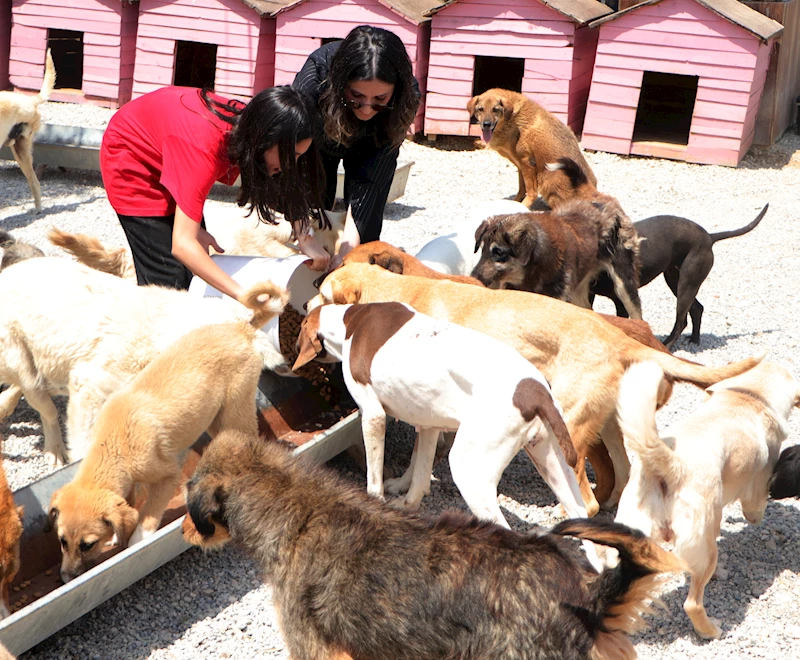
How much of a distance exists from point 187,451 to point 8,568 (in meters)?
1.22

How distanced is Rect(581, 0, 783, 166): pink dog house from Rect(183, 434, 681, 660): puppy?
11.7 meters

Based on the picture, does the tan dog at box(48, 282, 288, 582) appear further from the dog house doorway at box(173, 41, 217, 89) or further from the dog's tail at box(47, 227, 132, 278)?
the dog house doorway at box(173, 41, 217, 89)

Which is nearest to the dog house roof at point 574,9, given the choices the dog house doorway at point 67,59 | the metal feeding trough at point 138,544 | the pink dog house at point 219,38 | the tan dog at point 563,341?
the pink dog house at point 219,38

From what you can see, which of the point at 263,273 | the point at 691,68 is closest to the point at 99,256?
the point at 263,273

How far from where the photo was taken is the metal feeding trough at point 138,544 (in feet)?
10.8

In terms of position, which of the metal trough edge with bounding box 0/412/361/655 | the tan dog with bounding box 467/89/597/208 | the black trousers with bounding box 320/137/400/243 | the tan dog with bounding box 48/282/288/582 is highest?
the tan dog with bounding box 467/89/597/208

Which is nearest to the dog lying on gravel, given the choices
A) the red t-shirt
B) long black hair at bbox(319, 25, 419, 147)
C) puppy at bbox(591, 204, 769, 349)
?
the red t-shirt

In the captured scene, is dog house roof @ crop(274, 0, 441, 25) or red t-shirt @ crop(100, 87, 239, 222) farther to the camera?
dog house roof @ crop(274, 0, 441, 25)

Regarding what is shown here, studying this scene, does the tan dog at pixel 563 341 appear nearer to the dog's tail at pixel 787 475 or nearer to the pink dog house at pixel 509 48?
the dog's tail at pixel 787 475

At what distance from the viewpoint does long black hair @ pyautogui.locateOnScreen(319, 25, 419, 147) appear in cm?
486

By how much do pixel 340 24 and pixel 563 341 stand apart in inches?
415

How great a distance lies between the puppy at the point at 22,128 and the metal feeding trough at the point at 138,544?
6.19m

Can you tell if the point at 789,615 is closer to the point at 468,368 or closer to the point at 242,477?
the point at 468,368

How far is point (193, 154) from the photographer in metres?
4.57
